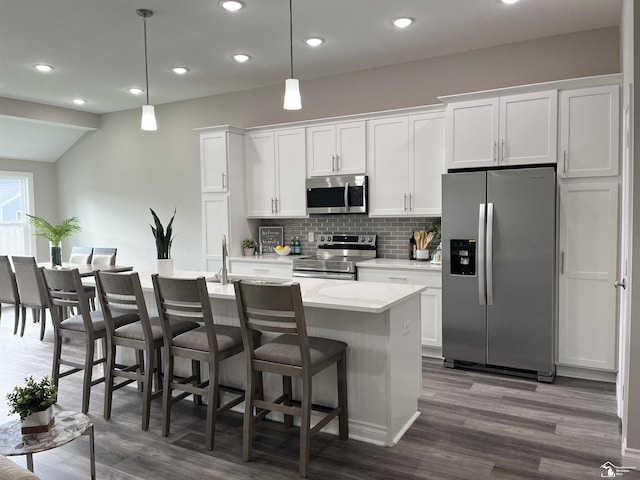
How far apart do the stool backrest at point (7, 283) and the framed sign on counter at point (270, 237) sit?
2.82 m

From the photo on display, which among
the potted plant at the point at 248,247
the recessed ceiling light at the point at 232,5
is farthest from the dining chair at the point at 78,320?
the potted plant at the point at 248,247

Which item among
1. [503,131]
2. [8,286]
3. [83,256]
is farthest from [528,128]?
[8,286]

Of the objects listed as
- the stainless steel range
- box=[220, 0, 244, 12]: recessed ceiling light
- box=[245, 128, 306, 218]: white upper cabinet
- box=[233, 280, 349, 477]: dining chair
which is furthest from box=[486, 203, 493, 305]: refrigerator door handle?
box=[220, 0, 244, 12]: recessed ceiling light

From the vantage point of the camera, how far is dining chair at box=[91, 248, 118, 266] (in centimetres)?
611

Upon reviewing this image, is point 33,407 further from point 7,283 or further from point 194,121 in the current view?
point 194,121

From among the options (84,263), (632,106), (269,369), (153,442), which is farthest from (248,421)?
(84,263)

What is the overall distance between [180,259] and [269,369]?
15.1 feet

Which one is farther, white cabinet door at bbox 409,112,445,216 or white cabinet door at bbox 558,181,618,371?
white cabinet door at bbox 409,112,445,216

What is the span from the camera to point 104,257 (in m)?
6.20

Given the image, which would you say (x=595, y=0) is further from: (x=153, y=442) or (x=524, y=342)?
(x=153, y=442)

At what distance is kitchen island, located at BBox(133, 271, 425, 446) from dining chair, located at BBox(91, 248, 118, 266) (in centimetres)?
335

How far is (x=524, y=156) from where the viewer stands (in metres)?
4.13

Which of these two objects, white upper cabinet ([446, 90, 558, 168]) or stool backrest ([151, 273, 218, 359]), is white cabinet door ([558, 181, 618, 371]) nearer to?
white upper cabinet ([446, 90, 558, 168])

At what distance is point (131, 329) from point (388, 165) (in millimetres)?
2945
